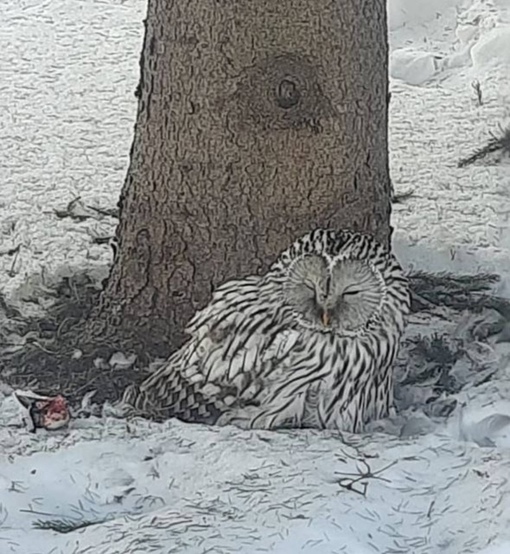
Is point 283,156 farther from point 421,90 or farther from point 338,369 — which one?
point 421,90

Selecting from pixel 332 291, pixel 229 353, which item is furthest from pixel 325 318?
pixel 229 353

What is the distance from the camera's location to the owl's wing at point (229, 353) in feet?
10.4

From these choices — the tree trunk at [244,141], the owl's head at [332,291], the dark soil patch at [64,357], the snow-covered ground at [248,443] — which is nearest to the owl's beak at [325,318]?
the owl's head at [332,291]

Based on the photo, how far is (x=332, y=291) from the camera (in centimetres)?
310

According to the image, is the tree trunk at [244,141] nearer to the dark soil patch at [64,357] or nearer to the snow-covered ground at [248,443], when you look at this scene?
the dark soil patch at [64,357]

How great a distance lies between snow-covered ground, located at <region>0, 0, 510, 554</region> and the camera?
258 centimetres

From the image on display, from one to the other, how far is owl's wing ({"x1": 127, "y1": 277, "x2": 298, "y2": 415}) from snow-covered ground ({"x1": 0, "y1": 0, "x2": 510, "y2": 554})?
0.11 m

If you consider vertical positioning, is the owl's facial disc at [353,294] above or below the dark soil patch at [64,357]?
above

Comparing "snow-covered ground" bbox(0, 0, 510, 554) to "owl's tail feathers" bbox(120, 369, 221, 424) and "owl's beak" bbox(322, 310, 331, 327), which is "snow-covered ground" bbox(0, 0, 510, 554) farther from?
"owl's beak" bbox(322, 310, 331, 327)

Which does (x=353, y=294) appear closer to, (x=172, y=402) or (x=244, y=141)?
(x=172, y=402)

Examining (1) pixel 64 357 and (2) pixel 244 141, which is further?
(1) pixel 64 357

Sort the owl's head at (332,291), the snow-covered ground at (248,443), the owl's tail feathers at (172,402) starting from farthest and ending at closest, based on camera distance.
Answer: the owl's tail feathers at (172,402) < the owl's head at (332,291) < the snow-covered ground at (248,443)

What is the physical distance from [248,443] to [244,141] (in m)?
0.85

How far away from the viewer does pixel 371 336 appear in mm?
3232
